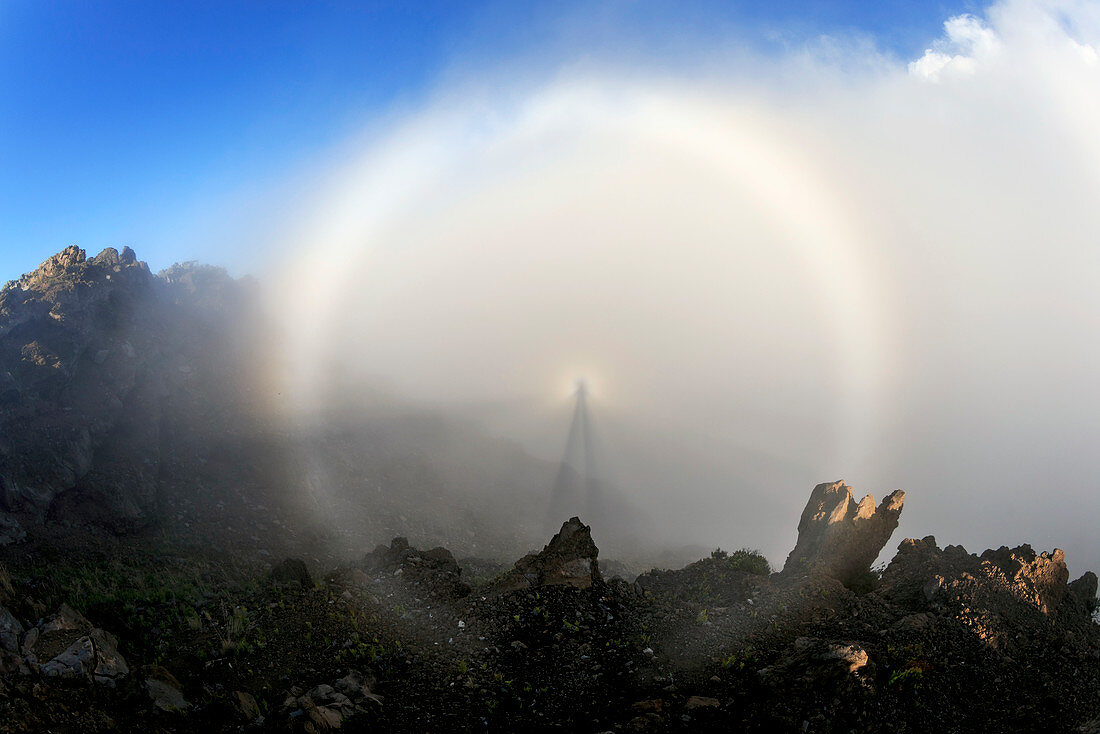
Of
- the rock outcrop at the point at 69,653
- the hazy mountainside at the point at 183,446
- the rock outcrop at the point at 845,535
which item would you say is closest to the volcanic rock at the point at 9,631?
the rock outcrop at the point at 69,653

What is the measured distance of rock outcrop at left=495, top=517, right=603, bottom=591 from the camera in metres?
14.0

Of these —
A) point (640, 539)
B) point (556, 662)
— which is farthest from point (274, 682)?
point (640, 539)

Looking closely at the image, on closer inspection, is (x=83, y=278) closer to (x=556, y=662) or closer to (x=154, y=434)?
(x=154, y=434)

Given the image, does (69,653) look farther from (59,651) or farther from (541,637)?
(541,637)

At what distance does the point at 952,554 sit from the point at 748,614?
7.86 metres

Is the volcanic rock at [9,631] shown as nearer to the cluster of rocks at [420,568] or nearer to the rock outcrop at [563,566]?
the cluster of rocks at [420,568]

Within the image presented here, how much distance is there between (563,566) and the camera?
14.5m

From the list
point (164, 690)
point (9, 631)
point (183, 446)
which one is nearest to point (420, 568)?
point (164, 690)

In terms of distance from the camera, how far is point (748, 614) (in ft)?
40.1

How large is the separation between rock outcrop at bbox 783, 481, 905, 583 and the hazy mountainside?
26656mm

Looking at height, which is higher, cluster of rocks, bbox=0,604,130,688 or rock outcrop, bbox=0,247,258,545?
rock outcrop, bbox=0,247,258,545

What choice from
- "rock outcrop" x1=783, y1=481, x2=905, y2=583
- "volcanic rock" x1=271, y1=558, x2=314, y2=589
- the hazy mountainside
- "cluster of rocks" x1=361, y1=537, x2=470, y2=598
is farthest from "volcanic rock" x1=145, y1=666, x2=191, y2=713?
the hazy mountainside

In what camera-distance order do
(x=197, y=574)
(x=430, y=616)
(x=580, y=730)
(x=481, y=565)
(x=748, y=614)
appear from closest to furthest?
1. (x=580, y=730)
2. (x=748, y=614)
3. (x=430, y=616)
4. (x=197, y=574)
5. (x=481, y=565)

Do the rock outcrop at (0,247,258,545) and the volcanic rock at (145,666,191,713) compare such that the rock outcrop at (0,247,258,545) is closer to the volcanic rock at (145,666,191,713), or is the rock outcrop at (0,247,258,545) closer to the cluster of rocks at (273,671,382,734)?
the volcanic rock at (145,666,191,713)
